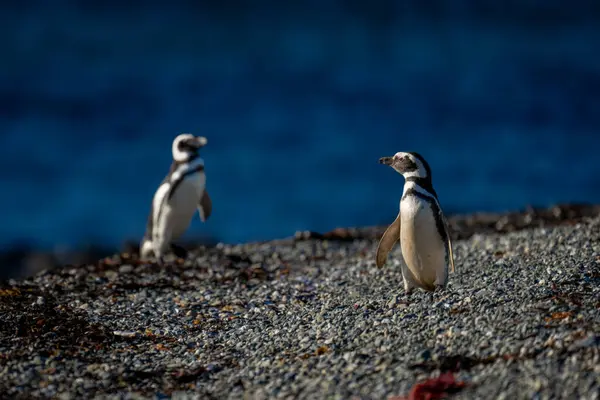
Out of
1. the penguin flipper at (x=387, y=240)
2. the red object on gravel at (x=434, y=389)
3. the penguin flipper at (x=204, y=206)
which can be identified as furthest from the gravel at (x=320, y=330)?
the penguin flipper at (x=204, y=206)

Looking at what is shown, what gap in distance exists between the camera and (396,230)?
22.4 ft

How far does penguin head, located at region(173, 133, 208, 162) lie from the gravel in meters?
1.43

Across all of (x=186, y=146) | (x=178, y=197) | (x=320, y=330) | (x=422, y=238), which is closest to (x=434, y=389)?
(x=320, y=330)

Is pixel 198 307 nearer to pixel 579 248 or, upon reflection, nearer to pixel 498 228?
pixel 579 248

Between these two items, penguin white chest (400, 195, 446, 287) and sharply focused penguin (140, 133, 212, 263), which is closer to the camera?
penguin white chest (400, 195, 446, 287)

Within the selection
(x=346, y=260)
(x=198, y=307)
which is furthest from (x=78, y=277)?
(x=346, y=260)

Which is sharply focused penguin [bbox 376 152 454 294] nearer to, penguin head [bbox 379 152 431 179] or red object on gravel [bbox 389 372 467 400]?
penguin head [bbox 379 152 431 179]

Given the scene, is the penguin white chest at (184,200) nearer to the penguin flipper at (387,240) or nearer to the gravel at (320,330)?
the gravel at (320,330)

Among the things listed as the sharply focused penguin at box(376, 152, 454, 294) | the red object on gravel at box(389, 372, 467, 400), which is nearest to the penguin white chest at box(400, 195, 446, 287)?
the sharply focused penguin at box(376, 152, 454, 294)

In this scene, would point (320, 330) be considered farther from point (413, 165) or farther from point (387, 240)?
point (413, 165)

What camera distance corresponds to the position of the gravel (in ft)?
15.3

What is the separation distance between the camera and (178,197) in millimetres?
9367

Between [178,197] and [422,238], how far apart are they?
3637mm

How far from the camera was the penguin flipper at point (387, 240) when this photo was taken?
22.4 ft
